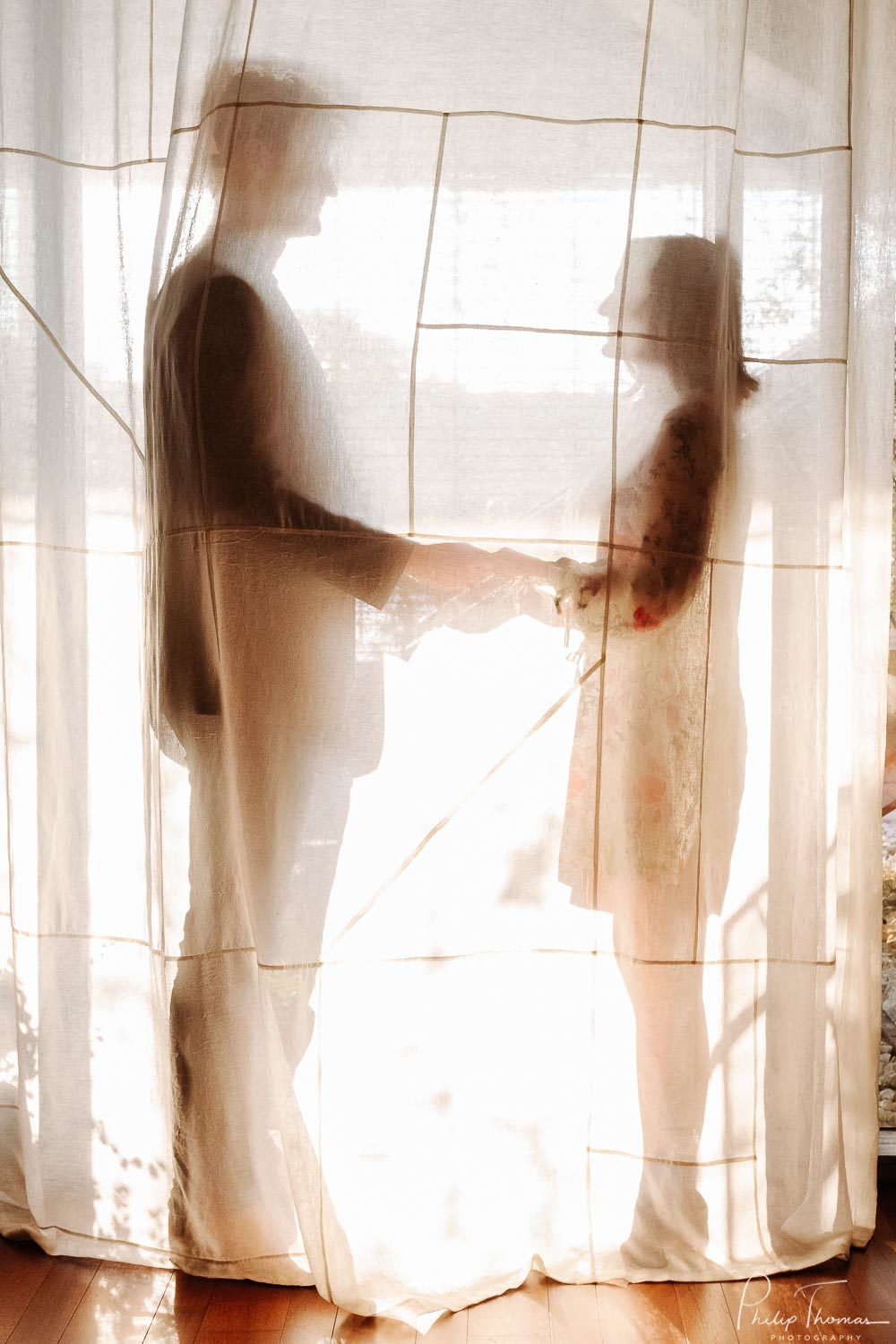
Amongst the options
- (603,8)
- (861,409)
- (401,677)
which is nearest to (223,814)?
(401,677)

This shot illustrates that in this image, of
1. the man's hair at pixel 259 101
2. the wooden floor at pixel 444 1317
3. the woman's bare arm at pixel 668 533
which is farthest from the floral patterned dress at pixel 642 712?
the man's hair at pixel 259 101

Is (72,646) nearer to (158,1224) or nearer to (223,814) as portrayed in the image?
(223,814)

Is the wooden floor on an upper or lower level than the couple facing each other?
lower

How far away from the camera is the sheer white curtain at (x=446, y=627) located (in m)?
1.28

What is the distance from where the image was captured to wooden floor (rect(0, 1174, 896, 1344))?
1255 mm

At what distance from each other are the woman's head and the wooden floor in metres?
1.18

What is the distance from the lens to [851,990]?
140 centimetres

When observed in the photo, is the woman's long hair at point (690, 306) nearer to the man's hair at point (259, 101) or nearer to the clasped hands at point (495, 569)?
the clasped hands at point (495, 569)

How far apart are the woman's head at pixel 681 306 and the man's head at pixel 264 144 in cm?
42

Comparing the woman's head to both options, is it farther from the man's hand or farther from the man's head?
the man's head

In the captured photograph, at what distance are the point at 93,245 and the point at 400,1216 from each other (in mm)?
1357

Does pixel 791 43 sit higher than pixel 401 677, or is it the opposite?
pixel 791 43

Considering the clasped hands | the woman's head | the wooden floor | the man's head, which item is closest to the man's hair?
the man's head

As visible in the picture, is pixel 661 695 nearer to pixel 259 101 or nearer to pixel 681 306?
pixel 681 306
